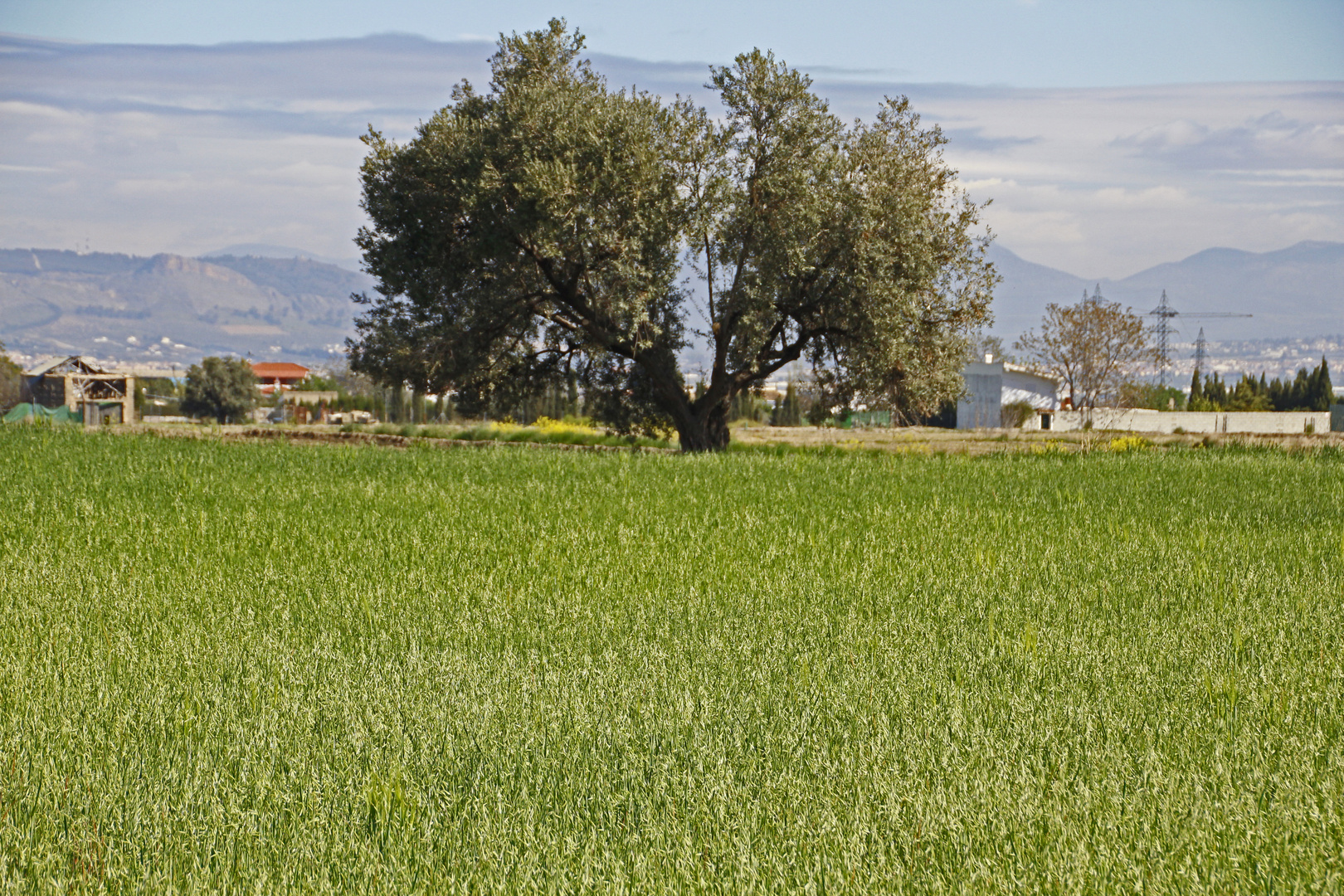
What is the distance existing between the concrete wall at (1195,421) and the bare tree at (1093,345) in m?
1.50

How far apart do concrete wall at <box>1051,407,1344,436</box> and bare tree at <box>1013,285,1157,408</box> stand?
1.50m

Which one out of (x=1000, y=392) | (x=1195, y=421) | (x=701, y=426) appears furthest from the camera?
(x=1000, y=392)

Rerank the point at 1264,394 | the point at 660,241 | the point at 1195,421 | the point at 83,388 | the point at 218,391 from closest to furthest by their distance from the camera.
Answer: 1. the point at 660,241
2. the point at 83,388
3. the point at 1195,421
4. the point at 218,391
5. the point at 1264,394

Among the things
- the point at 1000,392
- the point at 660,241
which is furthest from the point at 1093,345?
the point at 660,241

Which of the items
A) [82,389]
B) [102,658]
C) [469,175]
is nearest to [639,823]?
[102,658]

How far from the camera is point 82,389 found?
52375mm

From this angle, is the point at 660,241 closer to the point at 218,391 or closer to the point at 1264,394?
the point at 218,391

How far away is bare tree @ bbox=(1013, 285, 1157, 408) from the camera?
5344 cm

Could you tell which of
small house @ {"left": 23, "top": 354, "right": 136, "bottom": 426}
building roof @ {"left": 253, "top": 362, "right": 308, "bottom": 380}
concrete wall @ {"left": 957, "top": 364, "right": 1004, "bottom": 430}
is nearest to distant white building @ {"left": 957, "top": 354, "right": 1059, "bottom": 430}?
concrete wall @ {"left": 957, "top": 364, "right": 1004, "bottom": 430}

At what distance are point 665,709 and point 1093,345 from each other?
55.0 metres

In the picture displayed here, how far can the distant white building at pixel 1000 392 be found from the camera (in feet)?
219

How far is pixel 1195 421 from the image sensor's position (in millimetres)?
58625

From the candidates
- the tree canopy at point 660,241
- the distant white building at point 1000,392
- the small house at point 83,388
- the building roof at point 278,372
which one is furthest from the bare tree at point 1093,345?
the building roof at point 278,372

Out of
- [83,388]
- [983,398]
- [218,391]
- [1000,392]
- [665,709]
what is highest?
[1000,392]
